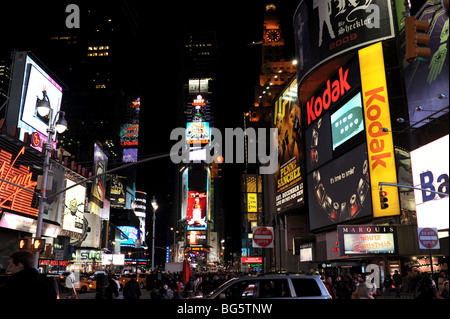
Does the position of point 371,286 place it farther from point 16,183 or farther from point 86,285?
point 16,183

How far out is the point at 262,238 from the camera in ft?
51.4

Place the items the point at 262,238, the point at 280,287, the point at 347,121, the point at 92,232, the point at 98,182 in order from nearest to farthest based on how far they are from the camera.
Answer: the point at 280,287 → the point at 262,238 → the point at 347,121 → the point at 92,232 → the point at 98,182

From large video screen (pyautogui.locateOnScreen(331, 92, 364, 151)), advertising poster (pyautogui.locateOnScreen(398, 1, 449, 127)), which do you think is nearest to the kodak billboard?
large video screen (pyautogui.locateOnScreen(331, 92, 364, 151))

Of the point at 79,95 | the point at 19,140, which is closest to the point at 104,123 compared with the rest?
the point at 79,95

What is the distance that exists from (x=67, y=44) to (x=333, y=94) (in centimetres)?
16626

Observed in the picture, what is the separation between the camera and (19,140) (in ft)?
136

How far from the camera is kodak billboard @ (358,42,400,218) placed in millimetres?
30359

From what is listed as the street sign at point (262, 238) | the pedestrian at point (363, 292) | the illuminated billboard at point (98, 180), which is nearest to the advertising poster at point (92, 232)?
the illuminated billboard at point (98, 180)

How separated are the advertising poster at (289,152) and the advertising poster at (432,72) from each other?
17275 millimetres

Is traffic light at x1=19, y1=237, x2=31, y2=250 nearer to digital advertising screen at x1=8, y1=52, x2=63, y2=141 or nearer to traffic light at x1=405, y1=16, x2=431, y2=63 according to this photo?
traffic light at x1=405, y1=16, x2=431, y2=63

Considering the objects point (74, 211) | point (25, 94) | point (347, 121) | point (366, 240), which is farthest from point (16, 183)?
point (366, 240)

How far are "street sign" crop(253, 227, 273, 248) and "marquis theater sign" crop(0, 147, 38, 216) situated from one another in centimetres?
3027

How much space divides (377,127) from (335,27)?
1173cm
